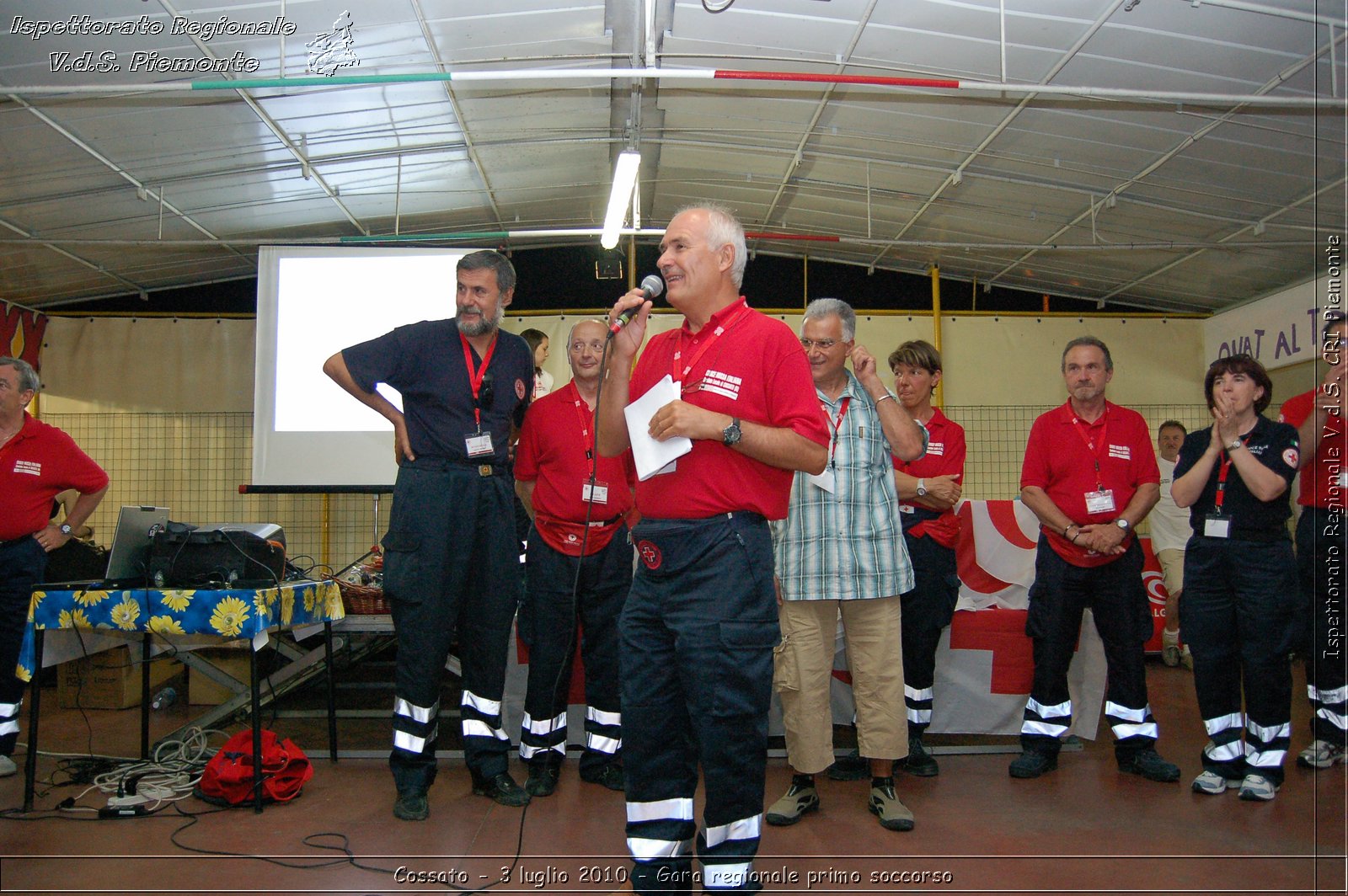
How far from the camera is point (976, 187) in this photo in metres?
8.59

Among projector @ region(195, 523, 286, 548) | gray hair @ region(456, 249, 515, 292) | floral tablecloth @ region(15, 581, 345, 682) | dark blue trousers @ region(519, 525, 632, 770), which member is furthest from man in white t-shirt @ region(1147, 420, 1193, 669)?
floral tablecloth @ region(15, 581, 345, 682)

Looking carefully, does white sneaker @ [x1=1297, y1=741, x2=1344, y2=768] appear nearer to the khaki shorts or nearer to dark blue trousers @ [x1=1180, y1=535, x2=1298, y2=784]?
dark blue trousers @ [x1=1180, y1=535, x2=1298, y2=784]

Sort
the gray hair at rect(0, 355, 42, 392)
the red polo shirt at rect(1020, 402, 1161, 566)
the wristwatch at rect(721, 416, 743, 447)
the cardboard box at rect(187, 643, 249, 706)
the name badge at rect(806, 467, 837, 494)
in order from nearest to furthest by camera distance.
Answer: the wristwatch at rect(721, 416, 743, 447), the name badge at rect(806, 467, 837, 494), the red polo shirt at rect(1020, 402, 1161, 566), the gray hair at rect(0, 355, 42, 392), the cardboard box at rect(187, 643, 249, 706)

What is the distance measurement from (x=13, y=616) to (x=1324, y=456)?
5.43 m

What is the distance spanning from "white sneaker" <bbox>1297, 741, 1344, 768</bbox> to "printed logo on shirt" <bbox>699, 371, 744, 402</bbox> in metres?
3.07

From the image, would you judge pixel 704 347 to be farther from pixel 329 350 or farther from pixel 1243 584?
pixel 329 350

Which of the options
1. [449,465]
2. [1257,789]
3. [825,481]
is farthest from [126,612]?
[1257,789]

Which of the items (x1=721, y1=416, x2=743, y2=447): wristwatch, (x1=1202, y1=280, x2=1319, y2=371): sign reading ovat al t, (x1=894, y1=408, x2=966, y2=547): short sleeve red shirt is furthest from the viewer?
(x1=1202, y1=280, x2=1319, y2=371): sign reading ovat al t

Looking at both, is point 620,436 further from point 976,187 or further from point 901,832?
point 976,187

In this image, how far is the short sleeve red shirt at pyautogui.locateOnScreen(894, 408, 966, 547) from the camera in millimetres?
3854

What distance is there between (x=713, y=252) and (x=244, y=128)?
20.4ft

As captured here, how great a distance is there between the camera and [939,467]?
4.00 meters

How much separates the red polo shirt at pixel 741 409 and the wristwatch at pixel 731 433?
0.10 m

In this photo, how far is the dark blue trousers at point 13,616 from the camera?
3787 millimetres
